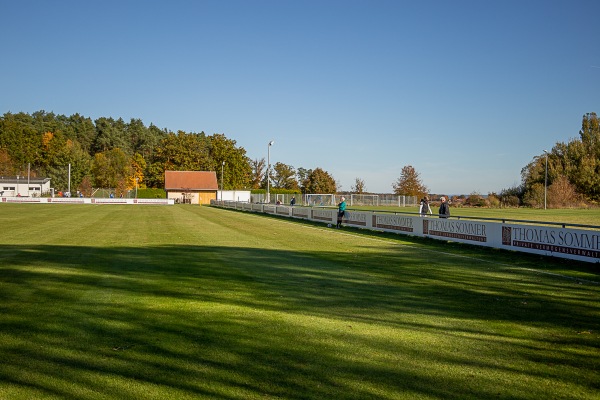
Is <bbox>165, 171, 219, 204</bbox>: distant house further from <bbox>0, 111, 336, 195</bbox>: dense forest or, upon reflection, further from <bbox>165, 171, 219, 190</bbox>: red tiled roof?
<bbox>0, 111, 336, 195</bbox>: dense forest

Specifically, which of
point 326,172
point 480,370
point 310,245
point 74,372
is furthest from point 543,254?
point 326,172

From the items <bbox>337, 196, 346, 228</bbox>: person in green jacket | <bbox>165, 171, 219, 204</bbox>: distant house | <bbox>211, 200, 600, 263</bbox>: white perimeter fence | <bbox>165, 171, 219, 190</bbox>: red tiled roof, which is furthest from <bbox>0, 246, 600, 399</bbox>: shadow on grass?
<bbox>165, 171, 219, 190</bbox>: red tiled roof

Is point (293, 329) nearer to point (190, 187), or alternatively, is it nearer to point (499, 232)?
point (499, 232)

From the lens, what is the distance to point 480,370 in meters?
5.39

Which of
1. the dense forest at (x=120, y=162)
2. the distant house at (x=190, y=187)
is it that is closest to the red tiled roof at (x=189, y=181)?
the distant house at (x=190, y=187)

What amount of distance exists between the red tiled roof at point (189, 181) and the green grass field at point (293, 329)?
273 ft

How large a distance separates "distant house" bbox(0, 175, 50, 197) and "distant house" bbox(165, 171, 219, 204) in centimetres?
2437

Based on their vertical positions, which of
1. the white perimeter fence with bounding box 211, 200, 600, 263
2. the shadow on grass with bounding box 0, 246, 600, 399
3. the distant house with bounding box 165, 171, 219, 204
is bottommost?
the shadow on grass with bounding box 0, 246, 600, 399

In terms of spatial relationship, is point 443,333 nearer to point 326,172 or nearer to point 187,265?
point 187,265

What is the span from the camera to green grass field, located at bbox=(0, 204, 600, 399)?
4914 millimetres

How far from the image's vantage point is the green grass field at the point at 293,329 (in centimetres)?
491

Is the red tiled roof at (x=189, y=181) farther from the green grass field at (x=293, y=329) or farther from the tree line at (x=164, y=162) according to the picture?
the green grass field at (x=293, y=329)

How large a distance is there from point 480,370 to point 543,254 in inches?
481

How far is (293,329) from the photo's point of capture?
274 inches
